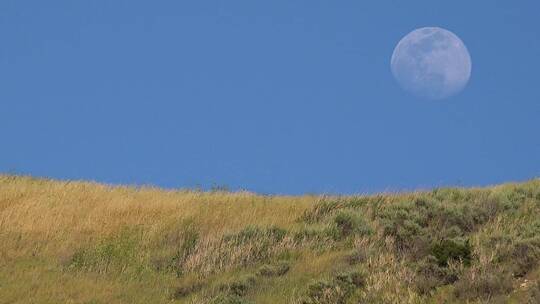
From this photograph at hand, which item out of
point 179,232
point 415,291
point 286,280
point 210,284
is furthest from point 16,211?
point 415,291

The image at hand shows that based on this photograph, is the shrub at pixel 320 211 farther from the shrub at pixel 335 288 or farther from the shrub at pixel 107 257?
the shrub at pixel 335 288

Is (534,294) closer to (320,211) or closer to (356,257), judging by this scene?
(356,257)

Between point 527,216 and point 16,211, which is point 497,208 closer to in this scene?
point 527,216

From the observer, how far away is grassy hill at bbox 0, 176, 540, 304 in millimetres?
11906

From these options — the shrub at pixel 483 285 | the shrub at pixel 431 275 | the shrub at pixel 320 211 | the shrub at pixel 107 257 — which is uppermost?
the shrub at pixel 320 211

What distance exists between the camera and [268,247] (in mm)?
14773

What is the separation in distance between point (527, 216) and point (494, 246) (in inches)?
126

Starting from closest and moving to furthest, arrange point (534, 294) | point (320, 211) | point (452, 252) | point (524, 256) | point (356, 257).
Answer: point (534, 294) < point (524, 256) < point (452, 252) < point (356, 257) < point (320, 211)

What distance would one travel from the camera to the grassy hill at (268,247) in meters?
11.9

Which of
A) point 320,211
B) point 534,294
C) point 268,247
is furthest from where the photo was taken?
point 320,211

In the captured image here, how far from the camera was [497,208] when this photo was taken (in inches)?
661

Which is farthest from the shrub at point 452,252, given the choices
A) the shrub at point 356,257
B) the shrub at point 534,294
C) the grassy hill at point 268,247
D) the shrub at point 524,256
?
the shrub at point 534,294

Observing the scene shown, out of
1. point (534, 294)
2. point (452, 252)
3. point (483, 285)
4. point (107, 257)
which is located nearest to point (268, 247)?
point (107, 257)

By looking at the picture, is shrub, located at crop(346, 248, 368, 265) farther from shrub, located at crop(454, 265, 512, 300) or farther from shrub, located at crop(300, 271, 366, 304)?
shrub, located at crop(454, 265, 512, 300)
